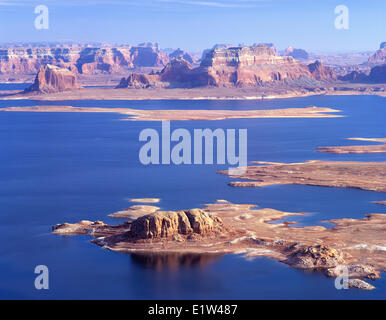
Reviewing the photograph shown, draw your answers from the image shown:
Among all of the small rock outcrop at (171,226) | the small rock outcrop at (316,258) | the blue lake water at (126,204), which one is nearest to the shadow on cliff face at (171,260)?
the blue lake water at (126,204)

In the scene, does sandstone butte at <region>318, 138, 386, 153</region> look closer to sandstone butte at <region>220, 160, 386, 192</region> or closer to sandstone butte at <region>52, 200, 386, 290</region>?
sandstone butte at <region>220, 160, 386, 192</region>

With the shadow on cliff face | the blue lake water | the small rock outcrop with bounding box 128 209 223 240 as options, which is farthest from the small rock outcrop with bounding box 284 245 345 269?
the small rock outcrop with bounding box 128 209 223 240

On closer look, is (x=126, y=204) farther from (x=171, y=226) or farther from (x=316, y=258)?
(x=316, y=258)

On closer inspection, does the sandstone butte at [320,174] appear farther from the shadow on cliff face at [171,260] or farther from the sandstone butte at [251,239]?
the shadow on cliff face at [171,260]

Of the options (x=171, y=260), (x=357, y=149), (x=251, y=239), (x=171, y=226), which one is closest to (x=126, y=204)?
(x=171, y=226)
